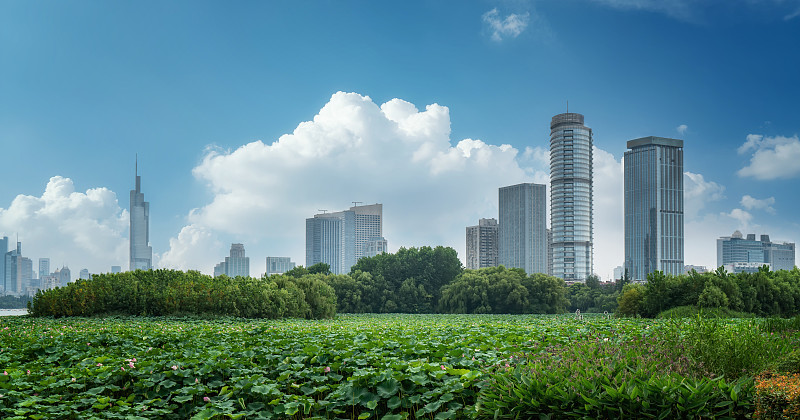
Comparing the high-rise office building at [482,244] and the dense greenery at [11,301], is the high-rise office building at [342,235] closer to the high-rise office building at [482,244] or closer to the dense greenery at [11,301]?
the high-rise office building at [482,244]

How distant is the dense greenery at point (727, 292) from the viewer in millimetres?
19406

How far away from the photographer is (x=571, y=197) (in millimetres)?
140625

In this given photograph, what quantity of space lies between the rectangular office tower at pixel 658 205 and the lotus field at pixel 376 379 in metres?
150

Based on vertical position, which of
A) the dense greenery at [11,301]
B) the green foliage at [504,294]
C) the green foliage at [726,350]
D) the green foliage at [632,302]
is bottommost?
the dense greenery at [11,301]

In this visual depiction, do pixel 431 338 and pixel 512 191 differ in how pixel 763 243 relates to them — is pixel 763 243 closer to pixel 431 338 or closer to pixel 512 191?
pixel 512 191

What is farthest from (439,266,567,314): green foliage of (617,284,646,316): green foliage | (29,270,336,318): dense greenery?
(29,270,336,318): dense greenery

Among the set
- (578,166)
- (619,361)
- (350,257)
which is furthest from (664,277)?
(350,257)

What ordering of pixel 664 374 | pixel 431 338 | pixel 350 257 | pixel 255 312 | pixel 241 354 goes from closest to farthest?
1. pixel 664 374
2. pixel 241 354
3. pixel 431 338
4. pixel 255 312
5. pixel 350 257

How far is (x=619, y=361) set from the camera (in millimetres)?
5516

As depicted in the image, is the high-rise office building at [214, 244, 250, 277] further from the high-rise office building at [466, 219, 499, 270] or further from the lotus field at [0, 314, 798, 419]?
→ the lotus field at [0, 314, 798, 419]

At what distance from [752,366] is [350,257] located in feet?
506

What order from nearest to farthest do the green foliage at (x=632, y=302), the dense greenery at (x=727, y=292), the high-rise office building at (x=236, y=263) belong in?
the dense greenery at (x=727, y=292) < the green foliage at (x=632, y=302) < the high-rise office building at (x=236, y=263)

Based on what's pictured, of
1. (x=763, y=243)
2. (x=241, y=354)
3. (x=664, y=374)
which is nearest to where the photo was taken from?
(x=664, y=374)

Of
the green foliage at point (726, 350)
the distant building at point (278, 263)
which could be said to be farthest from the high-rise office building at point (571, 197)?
the green foliage at point (726, 350)
